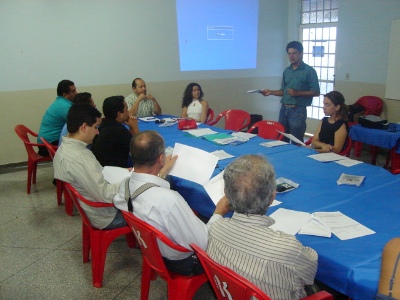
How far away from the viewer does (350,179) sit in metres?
2.07

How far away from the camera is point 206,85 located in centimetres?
619

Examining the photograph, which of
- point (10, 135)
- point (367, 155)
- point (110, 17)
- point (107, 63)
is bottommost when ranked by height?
point (367, 155)

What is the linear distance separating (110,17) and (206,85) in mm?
1948

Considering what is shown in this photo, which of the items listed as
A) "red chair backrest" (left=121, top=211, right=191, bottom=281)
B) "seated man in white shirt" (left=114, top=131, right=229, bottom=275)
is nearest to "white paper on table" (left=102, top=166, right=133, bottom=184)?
"seated man in white shirt" (left=114, top=131, right=229, bottom=275)

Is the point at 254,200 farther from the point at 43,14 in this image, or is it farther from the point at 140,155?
the point at 43,14

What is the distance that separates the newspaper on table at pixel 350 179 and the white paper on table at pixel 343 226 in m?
0.40

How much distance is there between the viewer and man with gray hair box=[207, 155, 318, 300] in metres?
1.17

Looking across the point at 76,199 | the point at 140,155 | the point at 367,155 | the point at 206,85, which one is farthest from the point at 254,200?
the point at 206,85

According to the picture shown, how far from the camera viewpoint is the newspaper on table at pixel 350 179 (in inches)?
79.2

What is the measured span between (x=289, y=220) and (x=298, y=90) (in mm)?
2981

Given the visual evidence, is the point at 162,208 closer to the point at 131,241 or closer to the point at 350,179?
the point at 350,179

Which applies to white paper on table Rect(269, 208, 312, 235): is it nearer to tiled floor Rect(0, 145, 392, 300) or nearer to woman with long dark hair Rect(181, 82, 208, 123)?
tiled floor Rect(0, 145, 392, 300)

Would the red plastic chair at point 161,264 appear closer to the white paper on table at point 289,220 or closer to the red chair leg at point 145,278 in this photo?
the red chair leg at point 145,278

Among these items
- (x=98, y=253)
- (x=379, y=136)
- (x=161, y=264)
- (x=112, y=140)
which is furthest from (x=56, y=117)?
(x=379, y=136)
